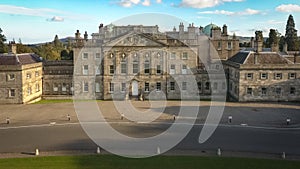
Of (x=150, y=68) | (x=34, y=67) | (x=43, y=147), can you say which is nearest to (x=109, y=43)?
(x=150, y=68)

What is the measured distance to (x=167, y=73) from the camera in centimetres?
5400

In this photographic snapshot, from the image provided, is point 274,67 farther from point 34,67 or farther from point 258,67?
point 34,67

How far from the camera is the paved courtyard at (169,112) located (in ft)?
118

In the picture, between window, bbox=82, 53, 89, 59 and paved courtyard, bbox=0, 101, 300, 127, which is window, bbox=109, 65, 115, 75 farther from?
paved courtyard, bbox=0, 101, 300, 127

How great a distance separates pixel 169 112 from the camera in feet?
135

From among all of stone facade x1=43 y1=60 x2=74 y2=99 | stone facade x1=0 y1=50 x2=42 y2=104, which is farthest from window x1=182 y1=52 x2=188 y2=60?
stone facade x1=0 y1=50 x2=42 y2=104

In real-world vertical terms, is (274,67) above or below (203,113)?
above

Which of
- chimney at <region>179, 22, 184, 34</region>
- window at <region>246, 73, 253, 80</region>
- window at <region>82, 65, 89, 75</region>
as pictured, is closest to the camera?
window at <region>246, 73, 253, 80</region>

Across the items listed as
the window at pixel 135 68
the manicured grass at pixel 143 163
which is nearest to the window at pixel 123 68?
the window at pixel 135 68

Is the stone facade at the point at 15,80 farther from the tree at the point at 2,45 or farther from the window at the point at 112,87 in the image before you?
the tree at the point at 2,45

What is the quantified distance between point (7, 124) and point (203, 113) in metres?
21.7

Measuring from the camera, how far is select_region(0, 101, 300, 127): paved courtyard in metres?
35.9

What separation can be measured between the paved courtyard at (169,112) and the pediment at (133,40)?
365 inches

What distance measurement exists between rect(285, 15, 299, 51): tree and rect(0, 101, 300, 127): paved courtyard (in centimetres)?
4234
